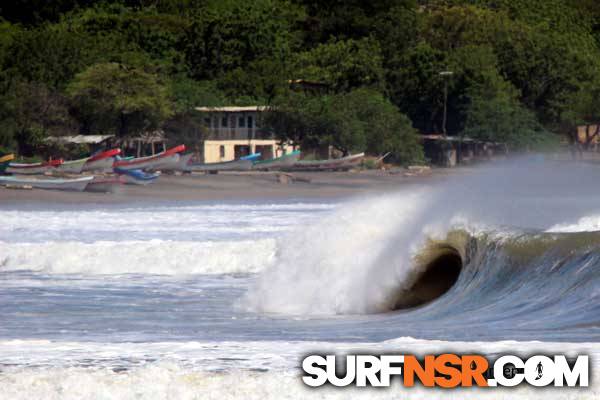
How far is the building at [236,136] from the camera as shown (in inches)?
3469

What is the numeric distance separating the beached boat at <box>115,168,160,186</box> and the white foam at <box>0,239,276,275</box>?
3333cm

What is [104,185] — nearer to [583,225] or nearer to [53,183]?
[53,183]

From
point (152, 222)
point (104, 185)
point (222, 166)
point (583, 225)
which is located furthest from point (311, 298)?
point (222, 166)

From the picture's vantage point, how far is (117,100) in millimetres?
80438

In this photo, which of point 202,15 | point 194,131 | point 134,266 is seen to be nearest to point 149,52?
point 202,15

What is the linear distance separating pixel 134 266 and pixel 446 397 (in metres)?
15.7

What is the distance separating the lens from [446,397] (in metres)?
9.12

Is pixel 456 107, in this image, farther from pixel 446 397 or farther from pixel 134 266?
pixel 446 397

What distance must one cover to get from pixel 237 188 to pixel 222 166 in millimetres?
12332

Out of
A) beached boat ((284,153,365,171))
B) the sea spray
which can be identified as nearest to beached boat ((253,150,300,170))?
beached boat ((284,153,365,171))

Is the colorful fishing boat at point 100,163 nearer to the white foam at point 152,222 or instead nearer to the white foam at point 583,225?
the white foam at point 152,222

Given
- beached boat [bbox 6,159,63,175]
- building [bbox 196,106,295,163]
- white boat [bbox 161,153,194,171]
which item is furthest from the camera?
building [bbox 196,106,295,163]

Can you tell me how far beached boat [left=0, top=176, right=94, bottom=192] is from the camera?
177 feet

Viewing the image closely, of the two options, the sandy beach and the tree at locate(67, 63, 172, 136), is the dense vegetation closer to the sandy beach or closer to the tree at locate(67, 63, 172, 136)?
the tree at locate(67, 63, 172, 136)
